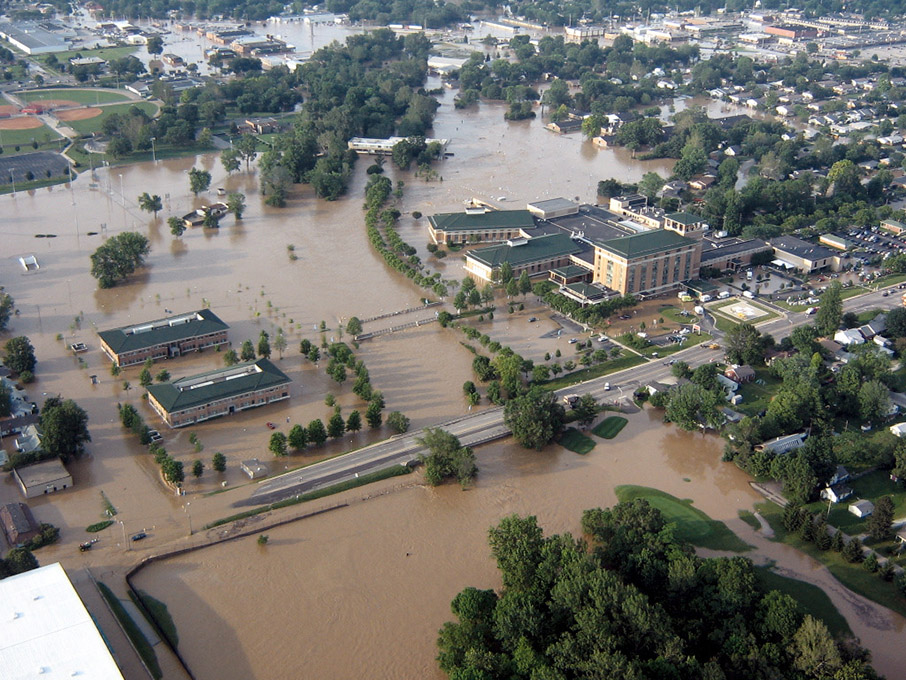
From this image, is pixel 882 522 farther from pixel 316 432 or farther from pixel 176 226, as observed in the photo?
pixel 176 226

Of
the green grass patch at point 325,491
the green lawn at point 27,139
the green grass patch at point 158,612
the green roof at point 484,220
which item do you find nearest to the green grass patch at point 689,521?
the green grass patch at point 325,491

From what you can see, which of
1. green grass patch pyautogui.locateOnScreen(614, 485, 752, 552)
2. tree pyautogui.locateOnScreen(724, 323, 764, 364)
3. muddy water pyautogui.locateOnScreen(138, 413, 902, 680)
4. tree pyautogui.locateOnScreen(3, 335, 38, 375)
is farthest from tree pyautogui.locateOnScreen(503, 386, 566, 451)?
tree pyautogui.locateOnScreen(3, 335, 38, 375)

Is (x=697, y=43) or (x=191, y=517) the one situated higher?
(x=697, y=43)

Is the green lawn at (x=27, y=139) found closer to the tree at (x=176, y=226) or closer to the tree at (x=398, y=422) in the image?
the tree at (x=176, y=226)

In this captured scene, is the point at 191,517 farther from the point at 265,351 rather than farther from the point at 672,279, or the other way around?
the point at 672,279

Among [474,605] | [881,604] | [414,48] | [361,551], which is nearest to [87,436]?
[361,551]


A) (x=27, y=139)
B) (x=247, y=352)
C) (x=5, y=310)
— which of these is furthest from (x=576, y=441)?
(x=27, y=139)
